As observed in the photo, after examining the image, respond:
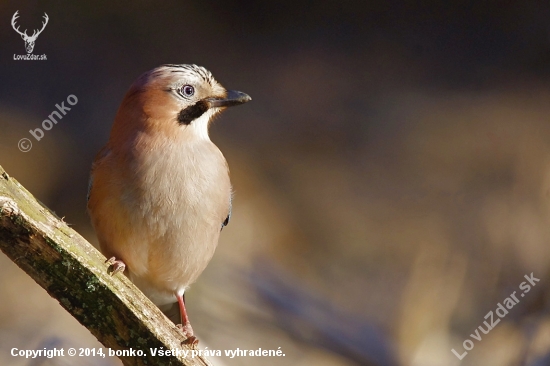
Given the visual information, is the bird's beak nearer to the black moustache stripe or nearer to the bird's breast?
the black moustache stripe

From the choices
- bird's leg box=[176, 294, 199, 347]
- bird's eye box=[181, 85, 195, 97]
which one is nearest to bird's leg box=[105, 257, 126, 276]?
bird's leg box=[176, 294, 199, 347]

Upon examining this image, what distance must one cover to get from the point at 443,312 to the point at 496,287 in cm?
41

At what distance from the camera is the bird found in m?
2.87

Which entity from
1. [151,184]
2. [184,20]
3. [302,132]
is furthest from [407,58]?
[151,184]

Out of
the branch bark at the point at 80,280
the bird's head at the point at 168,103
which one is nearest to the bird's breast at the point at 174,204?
the bird's head at the point at 168,103

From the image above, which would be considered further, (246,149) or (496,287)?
(246,149)

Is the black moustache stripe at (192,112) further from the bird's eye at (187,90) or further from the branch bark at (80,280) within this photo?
the branch bark at (80,280)

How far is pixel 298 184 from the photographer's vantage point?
4918mm

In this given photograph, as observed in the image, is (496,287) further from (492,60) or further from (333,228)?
(492,60)

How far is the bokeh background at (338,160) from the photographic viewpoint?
15.1ft

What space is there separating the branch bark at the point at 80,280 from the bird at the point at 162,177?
39 centimetres

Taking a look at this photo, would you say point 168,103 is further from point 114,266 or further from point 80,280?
point 80,280

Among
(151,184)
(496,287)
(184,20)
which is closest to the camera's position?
(151,184)

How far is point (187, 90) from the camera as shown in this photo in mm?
3008
